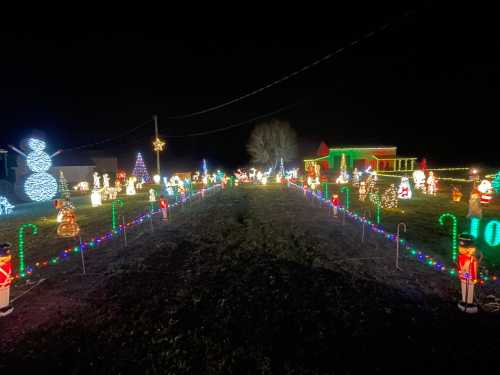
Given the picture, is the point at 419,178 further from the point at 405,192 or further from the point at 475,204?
the point at 475,204

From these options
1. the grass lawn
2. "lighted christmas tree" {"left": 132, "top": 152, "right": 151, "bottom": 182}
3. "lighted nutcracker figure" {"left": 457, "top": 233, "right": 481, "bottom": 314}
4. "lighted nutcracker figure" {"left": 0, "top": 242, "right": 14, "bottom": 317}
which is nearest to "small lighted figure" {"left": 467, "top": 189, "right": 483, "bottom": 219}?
"lighted nutcracker figure" {"left": 457, "top": 233, "right": 481, "bottom": 314}

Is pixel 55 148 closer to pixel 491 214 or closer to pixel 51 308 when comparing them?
pixel 51 308

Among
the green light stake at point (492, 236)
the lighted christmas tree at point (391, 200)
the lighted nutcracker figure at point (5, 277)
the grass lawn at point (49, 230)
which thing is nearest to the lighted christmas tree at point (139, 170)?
the grass lawn at point (49, 230)

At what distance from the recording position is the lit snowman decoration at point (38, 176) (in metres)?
21.0

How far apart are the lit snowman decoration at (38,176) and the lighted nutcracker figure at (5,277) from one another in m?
20.6

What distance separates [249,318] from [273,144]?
49.5m

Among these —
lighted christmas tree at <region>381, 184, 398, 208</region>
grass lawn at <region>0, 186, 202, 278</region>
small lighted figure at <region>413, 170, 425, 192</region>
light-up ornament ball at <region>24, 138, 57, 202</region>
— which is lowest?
grass lawn at <region>0, 186, 202, 278</region>

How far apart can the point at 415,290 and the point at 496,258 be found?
3.35 meters

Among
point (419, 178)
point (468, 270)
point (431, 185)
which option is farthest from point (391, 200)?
point (468, 270)

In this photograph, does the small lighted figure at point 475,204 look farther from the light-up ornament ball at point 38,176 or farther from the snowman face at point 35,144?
the snowman face at point 35,144

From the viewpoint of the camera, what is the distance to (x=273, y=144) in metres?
52.6

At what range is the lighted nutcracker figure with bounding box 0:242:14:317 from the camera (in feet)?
15.0

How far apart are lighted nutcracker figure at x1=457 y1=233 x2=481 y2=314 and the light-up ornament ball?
25.9 m

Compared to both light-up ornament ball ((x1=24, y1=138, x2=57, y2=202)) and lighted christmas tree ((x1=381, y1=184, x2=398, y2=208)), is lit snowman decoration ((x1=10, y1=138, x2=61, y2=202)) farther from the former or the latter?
lighted christmas tree ((x1=381, y1=184, x2=398, y2=208))
